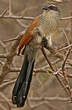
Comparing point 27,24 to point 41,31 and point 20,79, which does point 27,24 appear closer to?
point 20,79

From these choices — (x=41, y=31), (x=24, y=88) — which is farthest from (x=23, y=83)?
(x=41, y=31)

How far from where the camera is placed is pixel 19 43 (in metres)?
2.90

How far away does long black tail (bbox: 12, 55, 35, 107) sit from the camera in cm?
303

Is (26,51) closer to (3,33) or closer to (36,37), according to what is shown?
(36,37)

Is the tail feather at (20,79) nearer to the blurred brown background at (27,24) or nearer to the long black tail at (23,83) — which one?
the long black tail at (23,83)

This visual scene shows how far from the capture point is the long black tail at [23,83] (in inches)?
119

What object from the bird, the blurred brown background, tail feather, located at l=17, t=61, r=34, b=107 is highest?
the bird

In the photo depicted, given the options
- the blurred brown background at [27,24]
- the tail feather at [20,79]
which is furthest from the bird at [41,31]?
the blurred brown background at [27,24]

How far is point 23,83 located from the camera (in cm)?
306

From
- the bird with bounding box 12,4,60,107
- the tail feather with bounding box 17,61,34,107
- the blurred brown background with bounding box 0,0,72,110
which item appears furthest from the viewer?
the blurred brown background with bounding box 0,0,72,110

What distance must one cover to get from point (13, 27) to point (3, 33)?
28cm

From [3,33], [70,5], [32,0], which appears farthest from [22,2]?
[70,5]

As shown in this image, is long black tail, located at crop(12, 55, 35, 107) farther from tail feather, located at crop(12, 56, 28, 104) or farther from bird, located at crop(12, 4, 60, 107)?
bird, located at crop(12, 4, 60, 107)

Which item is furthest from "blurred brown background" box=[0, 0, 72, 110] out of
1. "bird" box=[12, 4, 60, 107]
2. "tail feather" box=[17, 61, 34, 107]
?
"bird" box=[12, 4, 60, 107]
